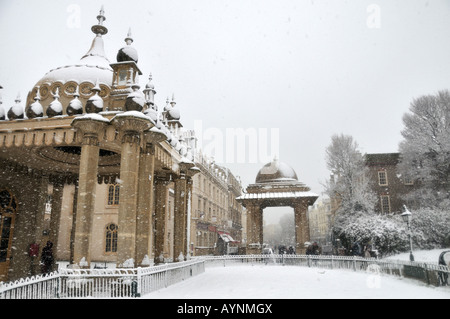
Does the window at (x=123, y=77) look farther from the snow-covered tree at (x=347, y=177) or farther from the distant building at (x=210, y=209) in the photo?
the snow-covered tree at (x=347, y=177)

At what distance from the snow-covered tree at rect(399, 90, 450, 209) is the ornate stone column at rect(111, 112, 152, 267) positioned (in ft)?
87.6

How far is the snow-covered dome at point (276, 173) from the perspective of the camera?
102 ft

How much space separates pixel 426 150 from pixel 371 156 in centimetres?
1229

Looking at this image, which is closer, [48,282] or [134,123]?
[48,282]

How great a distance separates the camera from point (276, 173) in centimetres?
3155

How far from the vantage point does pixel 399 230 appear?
950 inches

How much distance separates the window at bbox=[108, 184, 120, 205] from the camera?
2733 centimetres

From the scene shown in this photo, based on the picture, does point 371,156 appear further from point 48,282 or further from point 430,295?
point 48,282

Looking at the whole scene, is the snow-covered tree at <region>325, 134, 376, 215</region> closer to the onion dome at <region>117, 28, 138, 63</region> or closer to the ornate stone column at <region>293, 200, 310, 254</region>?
the ornate stone column at <region>293, 200, 310, 254</region>

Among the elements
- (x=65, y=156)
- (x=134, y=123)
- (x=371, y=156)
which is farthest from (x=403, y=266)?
(x=371, y=156)

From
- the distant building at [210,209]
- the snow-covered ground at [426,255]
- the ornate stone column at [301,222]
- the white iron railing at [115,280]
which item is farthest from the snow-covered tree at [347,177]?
the white iron railing at [115,280]

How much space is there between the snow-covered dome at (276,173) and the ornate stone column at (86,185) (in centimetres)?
2222

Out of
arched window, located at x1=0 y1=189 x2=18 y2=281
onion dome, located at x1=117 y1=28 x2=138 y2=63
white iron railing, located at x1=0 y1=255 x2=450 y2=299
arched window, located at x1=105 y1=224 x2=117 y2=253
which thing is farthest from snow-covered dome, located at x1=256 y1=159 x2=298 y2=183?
arched window, located at x1=0 y1=189 x2=18 y2=281

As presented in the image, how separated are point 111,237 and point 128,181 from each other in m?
18.2
